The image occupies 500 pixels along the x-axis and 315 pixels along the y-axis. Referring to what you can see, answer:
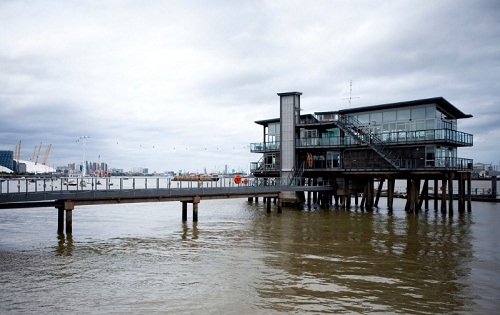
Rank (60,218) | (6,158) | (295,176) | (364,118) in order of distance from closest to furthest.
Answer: (60,218) → (364,118) → (295,176) → (6,158)

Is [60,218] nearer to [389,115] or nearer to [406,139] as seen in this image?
[406,139]

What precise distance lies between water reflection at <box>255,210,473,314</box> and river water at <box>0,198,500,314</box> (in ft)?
0.19

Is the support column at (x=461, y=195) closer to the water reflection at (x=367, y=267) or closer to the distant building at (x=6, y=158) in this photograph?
the water reflection at (x=367, y=267)

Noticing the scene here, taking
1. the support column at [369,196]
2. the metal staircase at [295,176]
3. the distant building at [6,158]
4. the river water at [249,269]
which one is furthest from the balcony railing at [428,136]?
the distant building at [6,158]

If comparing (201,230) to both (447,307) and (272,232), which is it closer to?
(272,232)

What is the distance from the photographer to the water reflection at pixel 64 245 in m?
21.7

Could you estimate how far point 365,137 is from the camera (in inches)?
1818

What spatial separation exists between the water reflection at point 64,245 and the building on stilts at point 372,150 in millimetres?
26096

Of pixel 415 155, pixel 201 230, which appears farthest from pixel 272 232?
pixel 415 155

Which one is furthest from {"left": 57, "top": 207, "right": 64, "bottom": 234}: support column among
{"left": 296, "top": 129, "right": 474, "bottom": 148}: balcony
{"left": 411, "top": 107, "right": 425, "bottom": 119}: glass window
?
{"left": 411, "top": 107, "right": 425, "bottom": 119}: glass window

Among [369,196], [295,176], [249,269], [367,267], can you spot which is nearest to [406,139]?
[369,196]

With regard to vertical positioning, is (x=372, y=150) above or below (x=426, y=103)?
below

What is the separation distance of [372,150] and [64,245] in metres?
33.4

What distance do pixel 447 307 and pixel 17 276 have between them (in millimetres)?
16194
